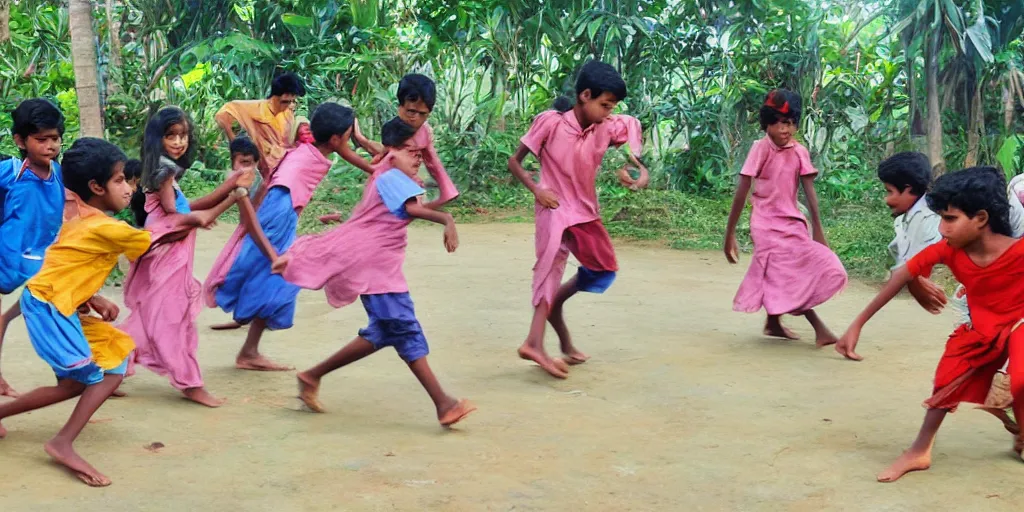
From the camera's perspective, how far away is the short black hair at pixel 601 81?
5266 millimetres

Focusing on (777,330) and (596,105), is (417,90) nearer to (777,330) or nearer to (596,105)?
(596,105)

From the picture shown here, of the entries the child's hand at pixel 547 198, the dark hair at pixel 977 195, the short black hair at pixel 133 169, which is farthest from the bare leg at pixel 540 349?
the dark hair at pixel 977 195

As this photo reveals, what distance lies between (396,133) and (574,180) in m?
1.09

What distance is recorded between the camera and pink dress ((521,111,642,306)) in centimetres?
539

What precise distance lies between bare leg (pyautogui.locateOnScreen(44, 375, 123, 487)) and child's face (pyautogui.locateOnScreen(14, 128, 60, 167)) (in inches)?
44.4

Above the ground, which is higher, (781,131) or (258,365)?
(781,131)

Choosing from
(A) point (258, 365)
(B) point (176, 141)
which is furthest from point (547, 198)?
(B) point (176, 141)

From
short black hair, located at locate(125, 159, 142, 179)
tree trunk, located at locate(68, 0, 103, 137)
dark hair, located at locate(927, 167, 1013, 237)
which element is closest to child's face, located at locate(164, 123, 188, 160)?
short black hair, located at locate(125, 159, 142, 179)

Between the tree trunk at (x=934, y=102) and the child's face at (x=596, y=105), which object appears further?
the tree trunk at (x=934, y=102)

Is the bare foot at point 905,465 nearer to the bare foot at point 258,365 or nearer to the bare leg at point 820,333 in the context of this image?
the bare leg at point 820,333

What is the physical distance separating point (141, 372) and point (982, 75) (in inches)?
291

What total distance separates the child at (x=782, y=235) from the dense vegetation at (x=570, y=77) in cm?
366

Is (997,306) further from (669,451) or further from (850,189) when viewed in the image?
(850,189)

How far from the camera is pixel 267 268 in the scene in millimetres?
5461
